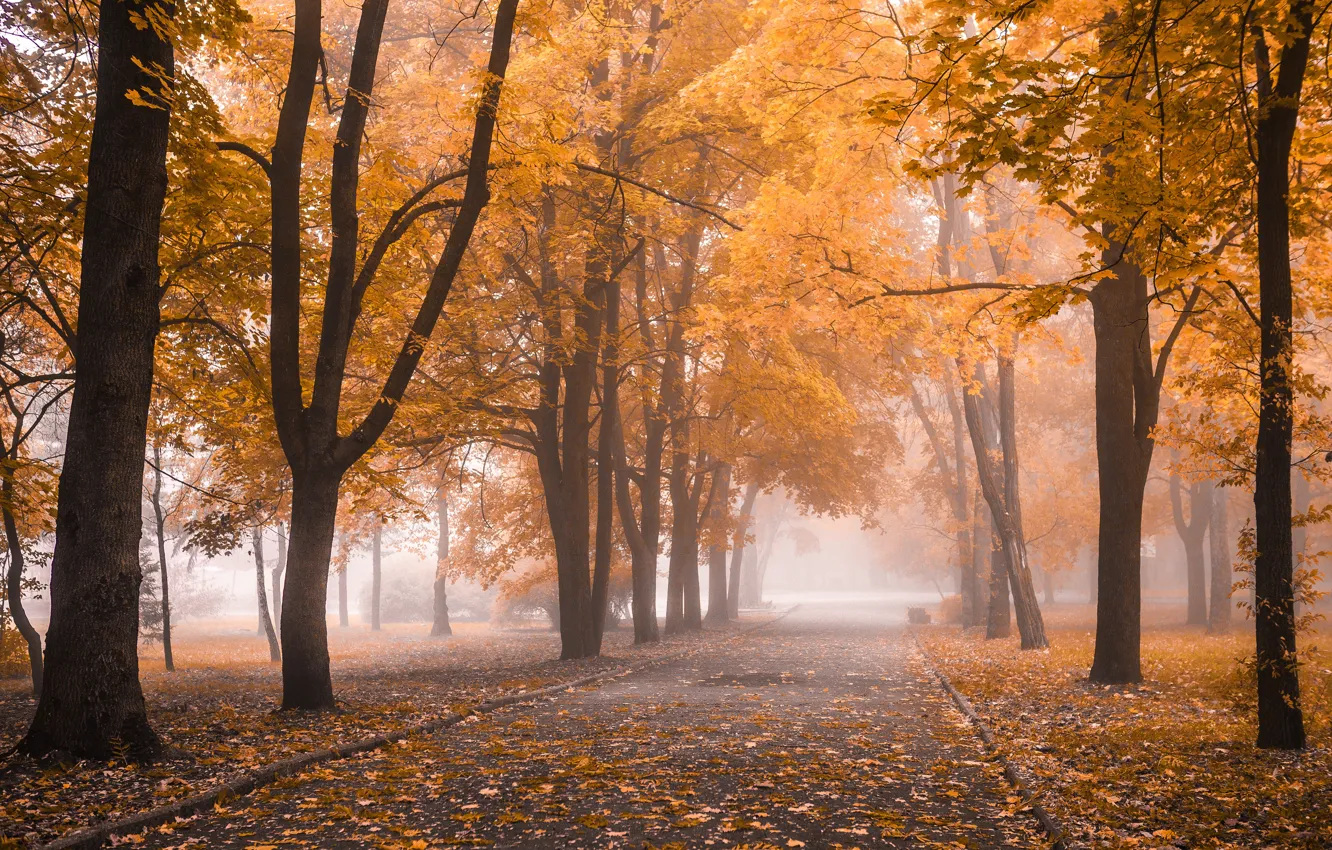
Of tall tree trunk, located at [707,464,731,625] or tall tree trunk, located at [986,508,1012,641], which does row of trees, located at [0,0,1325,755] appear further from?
tall tree trunk, located at [707,464,731,625]

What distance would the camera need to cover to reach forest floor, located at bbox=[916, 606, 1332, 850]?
5066 millimetres

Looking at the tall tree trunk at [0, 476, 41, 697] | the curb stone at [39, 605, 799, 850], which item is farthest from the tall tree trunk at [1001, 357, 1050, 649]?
the tall tree trunk at [0, 476, 41, 697]

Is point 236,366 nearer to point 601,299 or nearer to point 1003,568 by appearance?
point 601,299

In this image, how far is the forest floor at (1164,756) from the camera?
5.07 metres

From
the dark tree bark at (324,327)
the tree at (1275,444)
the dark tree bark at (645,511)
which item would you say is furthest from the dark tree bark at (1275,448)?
the dark tree bark at (645,511)

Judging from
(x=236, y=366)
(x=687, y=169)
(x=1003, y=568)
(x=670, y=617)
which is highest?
(x=687, y=169)

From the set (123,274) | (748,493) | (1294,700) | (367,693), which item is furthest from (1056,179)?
(748,493)

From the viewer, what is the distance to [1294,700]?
6.92m

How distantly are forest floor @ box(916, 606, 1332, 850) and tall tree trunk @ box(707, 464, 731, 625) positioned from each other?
50.3ft

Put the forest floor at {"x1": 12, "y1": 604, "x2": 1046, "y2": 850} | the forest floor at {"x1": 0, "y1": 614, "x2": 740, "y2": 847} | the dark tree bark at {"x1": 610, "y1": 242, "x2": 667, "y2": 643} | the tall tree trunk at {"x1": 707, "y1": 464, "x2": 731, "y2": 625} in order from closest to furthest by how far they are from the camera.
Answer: the forest floor at {"x1": 12, "y1": 604, "x2": 1046, "y2": 850} → the forest floor at {"x1": 0, "y1": 614, "x2": 740, "y2": 847} → the dark tree bark at {"x1": 610, "y1": 242, "x2": 667, "y2": 643} → the tall tree trunk at {"x1": 707, "y1": 464, "x2": 731, "y2": 625}

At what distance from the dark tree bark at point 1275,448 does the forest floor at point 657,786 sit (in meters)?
2.18

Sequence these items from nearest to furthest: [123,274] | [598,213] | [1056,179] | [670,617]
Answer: [1056,179]
[123,274]
[598,213]
[670,617]

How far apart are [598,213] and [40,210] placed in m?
7.53

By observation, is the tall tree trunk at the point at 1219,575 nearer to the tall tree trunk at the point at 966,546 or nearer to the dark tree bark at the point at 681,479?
the tall tree trunk at the point at 966,546
